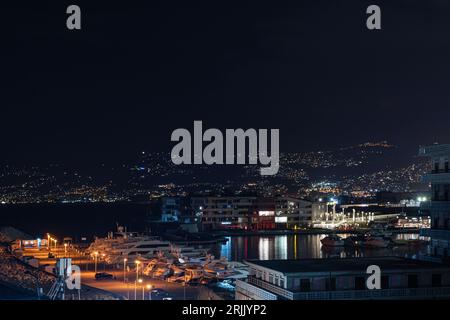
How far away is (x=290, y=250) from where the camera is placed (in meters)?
29.2

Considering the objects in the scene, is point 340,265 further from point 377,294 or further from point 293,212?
point 293,212

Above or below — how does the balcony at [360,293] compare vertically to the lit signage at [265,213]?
above

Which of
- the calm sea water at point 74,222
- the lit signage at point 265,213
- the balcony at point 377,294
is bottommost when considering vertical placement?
the calm sea water at point 74,222

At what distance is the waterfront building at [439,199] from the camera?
9.50m

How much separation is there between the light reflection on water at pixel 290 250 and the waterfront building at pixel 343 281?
703 inches

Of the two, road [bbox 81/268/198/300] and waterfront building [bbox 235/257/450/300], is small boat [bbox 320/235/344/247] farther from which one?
waterfront building [bbox 235/257/450/300]

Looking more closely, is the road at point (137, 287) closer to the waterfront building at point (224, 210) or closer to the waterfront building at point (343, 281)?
the waterfront building at point (343, 281)

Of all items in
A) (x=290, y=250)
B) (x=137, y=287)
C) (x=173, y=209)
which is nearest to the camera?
(x=137, y=287)

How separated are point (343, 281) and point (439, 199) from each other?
126 inches

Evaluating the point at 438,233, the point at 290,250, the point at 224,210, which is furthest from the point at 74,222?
the point at 438,233

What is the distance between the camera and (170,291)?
1423 cm

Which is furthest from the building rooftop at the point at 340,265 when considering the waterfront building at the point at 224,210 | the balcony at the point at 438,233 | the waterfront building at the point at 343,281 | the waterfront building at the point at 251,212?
the waterfront building at the point at 224,210
